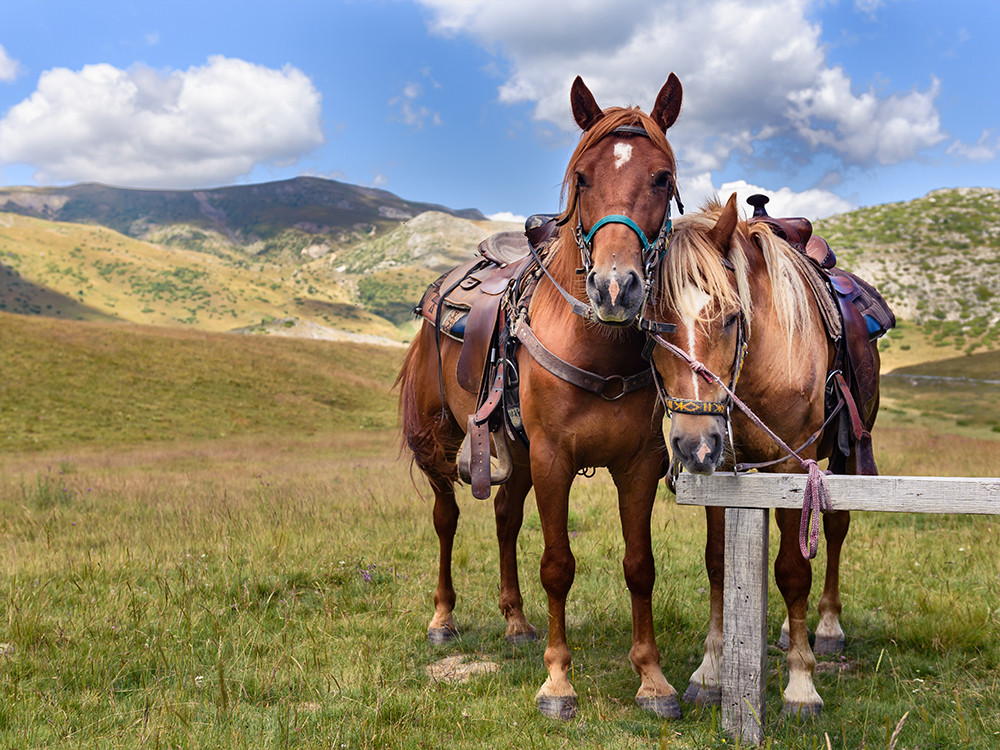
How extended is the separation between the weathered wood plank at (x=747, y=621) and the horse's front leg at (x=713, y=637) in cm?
66

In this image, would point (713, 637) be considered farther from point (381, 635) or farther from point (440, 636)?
point (381, 635)

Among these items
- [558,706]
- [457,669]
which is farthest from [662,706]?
[457,669]

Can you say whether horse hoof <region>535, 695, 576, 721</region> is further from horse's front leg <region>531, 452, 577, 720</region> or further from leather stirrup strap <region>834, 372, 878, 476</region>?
leather stirrup strap <region>834, 372, 878, 476</region>

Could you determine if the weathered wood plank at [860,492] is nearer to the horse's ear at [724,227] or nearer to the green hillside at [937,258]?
the horse's ear at [724,227]

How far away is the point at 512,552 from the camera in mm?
5035

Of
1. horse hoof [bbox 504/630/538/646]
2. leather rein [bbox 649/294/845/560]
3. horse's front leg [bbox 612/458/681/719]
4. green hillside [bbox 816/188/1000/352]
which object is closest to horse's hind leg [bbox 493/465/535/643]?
horse hoof [bbox 504/630/538/646]

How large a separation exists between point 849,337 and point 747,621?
7.02 feet

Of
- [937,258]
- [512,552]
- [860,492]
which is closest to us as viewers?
[860,492]

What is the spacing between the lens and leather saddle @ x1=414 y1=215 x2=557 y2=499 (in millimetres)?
4094

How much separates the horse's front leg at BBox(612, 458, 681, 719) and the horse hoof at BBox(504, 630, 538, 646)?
→ 1062 mm

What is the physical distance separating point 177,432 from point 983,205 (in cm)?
8995

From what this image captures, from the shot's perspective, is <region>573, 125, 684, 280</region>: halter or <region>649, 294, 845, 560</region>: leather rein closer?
<region>649, 294, 845, 560</region>: leather rein

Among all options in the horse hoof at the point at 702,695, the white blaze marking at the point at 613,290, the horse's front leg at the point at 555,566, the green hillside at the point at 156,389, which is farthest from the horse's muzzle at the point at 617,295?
the green hillside at the point at 156,389

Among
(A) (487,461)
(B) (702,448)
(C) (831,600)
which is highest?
(B) (702,448)
